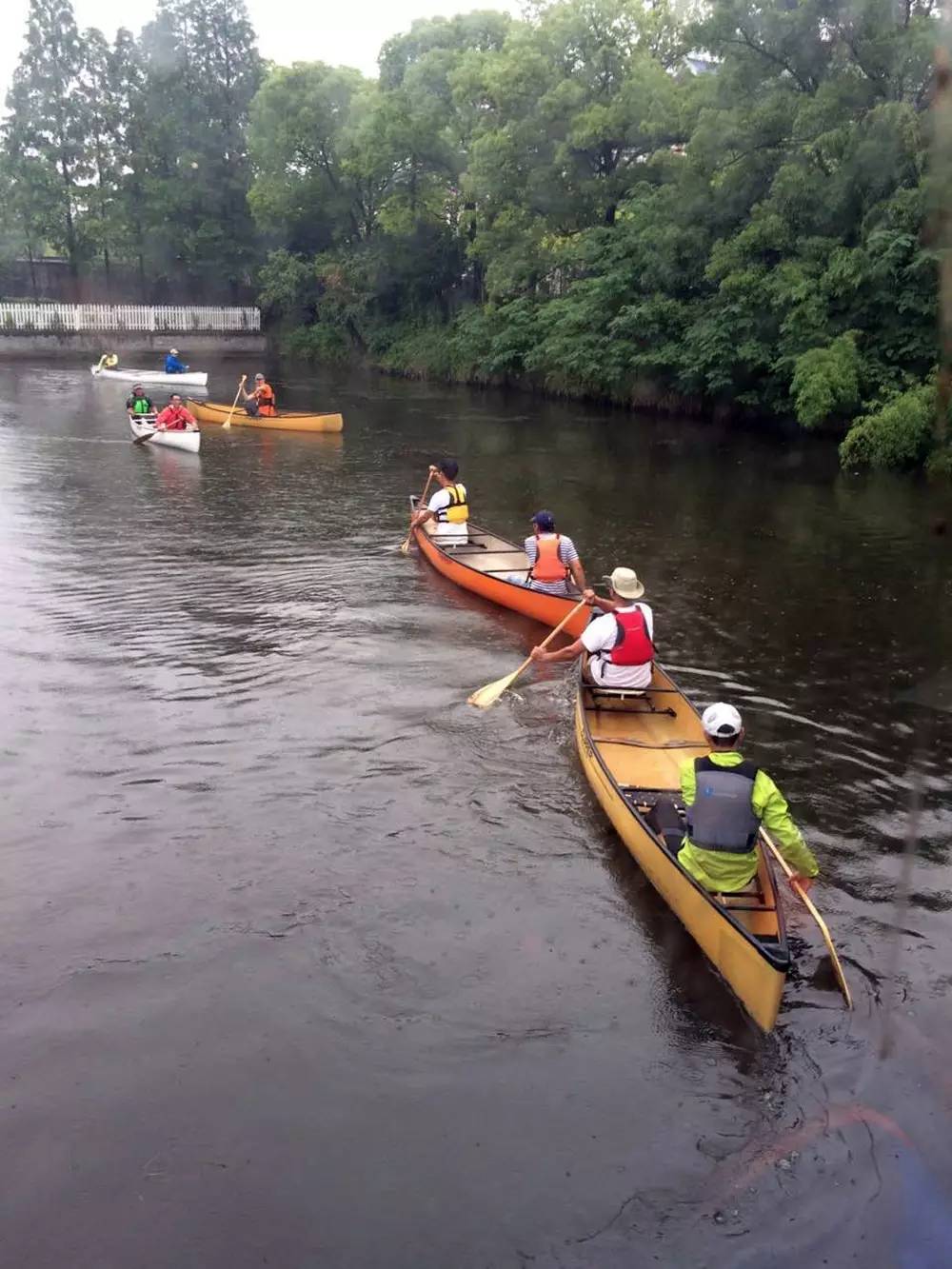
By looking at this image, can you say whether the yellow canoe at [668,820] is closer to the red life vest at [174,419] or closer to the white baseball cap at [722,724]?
the white baseball cap at [722,724]

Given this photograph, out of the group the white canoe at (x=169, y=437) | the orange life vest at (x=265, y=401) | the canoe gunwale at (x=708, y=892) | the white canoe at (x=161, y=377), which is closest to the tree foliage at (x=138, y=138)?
the white canoe at (x=161, y=377)

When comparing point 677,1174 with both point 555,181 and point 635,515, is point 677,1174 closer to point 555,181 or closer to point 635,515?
point 635,515

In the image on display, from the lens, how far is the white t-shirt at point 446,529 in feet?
51.0

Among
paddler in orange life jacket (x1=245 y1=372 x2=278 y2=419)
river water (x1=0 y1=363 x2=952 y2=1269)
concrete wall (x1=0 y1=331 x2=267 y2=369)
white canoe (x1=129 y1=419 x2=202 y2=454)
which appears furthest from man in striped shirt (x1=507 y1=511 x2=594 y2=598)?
concrete wall (x1=0 y1=331 x2=267 y2=369)

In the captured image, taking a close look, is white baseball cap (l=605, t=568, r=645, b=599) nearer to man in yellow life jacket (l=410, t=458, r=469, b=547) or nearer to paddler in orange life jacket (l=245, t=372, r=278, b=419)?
man in yellow life jacket (l=410, t=458, r=469, b=547)

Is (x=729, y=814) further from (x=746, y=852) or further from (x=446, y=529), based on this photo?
(x=446, y=529)

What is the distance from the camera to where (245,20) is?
54156 mm

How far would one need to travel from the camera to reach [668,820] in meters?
7.60

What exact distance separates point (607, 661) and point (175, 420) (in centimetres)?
1752

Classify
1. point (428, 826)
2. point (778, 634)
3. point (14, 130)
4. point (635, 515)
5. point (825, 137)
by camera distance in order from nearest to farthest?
point (428, 826)
point (778, 634)
point (635, 515)
point (825, 137)
point (14, 130)

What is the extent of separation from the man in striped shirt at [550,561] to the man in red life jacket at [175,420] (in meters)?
13.7

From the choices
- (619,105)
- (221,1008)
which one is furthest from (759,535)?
(619,105)

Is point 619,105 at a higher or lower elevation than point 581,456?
higher

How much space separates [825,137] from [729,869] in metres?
21.9
